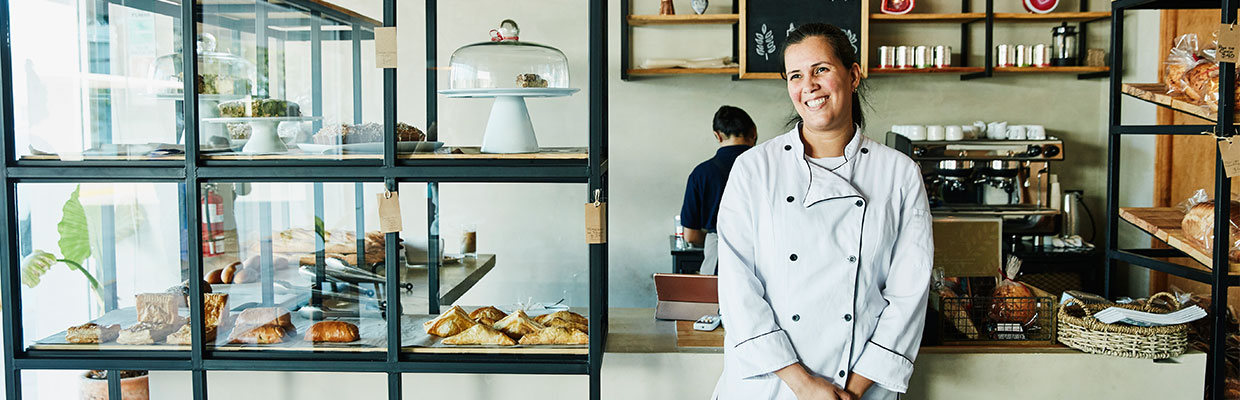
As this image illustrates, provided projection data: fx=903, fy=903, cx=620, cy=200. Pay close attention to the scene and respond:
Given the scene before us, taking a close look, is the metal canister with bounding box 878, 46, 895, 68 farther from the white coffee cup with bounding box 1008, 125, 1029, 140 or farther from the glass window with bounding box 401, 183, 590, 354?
the glass window with bounding box 401, 183, 590, 354

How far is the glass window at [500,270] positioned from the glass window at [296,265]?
4.1 inches

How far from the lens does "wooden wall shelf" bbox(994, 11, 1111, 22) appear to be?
193 inches

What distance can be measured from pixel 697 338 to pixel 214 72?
4.54 feet

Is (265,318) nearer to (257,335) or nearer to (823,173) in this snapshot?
(257,335)

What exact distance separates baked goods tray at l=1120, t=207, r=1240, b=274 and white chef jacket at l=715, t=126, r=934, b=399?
43.6 inches

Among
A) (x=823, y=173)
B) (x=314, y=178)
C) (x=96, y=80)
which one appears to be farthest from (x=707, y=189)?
(x=96, y=80)

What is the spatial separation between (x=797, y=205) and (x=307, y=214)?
47.1 inches

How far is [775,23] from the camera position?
491 centimetres

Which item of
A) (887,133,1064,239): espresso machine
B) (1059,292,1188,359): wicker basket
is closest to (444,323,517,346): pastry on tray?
(1059,292,1188,359): wicker basket

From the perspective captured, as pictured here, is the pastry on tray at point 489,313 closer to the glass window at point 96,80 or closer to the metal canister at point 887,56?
the glass window at point 96,80

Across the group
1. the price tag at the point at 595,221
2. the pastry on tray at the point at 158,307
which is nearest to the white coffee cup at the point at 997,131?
the price tag at the point at 595,221

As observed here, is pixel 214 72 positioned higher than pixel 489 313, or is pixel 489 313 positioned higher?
pixel 214 72

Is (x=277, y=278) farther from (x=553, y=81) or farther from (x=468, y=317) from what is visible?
(x=553, y=81)

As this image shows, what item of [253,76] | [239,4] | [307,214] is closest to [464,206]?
[307,214]
